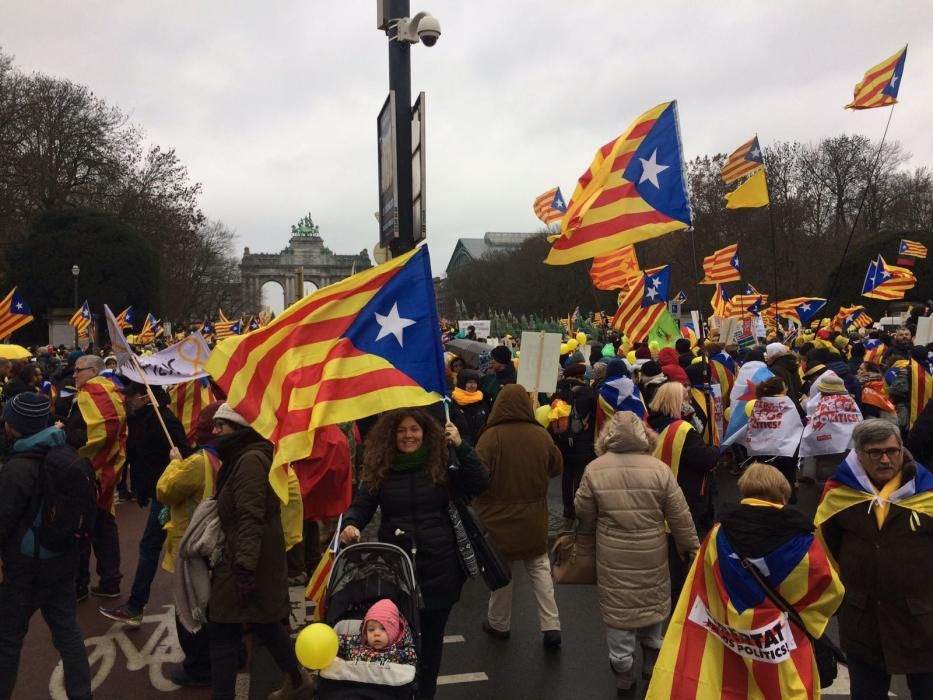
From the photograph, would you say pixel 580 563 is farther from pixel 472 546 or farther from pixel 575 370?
pixel 575 370

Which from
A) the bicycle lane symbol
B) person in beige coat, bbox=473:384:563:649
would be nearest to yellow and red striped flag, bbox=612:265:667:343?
person in beige coat, bbox=473:384:563:649

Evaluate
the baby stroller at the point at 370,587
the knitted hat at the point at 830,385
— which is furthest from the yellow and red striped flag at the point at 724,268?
the baby stroller at the point at 370,587

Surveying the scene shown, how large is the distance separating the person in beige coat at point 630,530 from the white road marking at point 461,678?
0.79 m

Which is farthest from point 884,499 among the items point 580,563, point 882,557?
point 580,563

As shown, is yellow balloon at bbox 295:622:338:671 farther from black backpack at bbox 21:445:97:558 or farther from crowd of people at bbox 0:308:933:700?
black backpack at bbox 21:445:97:558

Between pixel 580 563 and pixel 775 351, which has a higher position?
pixel 775 351

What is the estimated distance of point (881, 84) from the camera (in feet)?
37.8

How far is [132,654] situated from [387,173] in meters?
4.23

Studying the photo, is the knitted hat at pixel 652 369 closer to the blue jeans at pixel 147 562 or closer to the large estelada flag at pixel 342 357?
the large estelada flag at pixel 342 357

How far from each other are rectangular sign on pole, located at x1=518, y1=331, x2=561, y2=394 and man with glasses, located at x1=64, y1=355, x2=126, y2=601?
4.19m

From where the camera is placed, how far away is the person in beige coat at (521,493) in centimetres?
484

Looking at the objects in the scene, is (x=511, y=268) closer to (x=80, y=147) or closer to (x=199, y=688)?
(x=80, y=147)

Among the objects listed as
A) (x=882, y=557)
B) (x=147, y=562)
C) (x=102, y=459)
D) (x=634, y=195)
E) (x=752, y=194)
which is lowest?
(x=147, y=562)

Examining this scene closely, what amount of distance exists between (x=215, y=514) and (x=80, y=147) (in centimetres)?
3610
